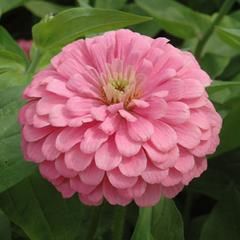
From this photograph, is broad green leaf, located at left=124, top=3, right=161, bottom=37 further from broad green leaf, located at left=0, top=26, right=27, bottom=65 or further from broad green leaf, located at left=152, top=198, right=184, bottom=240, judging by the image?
broad green leaf, located at left=152, top=198, right=184, bottom=240

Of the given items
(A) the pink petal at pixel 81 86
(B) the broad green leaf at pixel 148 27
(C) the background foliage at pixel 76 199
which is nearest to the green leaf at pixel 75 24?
(C) the background foliage at pixel 76 199

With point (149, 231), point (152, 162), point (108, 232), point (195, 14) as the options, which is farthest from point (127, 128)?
point (195, 14)

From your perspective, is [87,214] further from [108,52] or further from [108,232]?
[108,52]

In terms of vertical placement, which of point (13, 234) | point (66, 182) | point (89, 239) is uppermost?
point (66, 182)

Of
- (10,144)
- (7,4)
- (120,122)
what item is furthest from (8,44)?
(120,122)

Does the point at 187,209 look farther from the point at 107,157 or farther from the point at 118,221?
the point at 107,157

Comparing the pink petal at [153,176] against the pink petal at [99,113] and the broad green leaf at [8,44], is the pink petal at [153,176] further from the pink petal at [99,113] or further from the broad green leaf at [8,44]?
the broad green leaf at [8,44]
